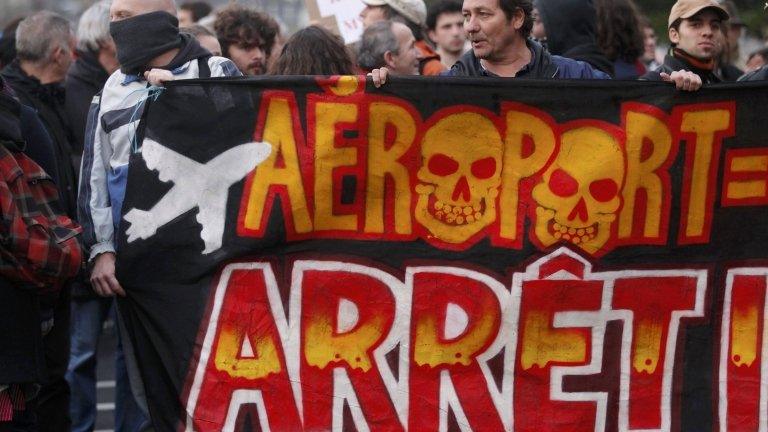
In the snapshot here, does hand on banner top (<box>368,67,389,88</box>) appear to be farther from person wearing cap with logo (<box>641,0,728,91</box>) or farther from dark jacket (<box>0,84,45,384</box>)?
person wearing cap with logo (<box>641,0,728,91</box>)

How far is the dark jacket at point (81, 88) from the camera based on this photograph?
24.4 ft

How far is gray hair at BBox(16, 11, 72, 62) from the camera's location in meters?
7.13

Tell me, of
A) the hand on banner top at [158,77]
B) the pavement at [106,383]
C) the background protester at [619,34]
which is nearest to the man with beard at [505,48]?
the hand on banner top at [158,77]

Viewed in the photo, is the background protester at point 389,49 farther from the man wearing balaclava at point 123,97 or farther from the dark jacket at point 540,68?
the man wearing balaclava at point 123,97

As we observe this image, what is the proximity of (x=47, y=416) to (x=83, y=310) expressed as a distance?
0.93 meters

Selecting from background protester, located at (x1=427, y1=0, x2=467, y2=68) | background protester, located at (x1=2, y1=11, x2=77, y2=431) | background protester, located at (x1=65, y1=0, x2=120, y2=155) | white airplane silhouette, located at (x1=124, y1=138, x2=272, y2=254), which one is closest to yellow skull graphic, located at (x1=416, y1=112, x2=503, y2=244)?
white airplane silhouette, located at (x1=124, y1=138, x2=272, y2=254)

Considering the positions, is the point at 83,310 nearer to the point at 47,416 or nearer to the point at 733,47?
the point at 47,416

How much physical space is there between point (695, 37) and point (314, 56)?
5.51 feet

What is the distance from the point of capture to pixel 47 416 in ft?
18.8

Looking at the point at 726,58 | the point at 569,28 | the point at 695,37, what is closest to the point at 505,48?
the point at 695,37

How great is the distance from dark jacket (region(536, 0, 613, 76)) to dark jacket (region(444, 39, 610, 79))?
130 centimetres

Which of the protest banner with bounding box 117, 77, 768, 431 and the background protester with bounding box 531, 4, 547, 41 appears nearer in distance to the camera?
the protest banner with bounding box 117, 77, 768, 431

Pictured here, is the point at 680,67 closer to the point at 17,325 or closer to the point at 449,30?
the point at 449,30

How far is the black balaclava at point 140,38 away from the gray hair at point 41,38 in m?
1.81
